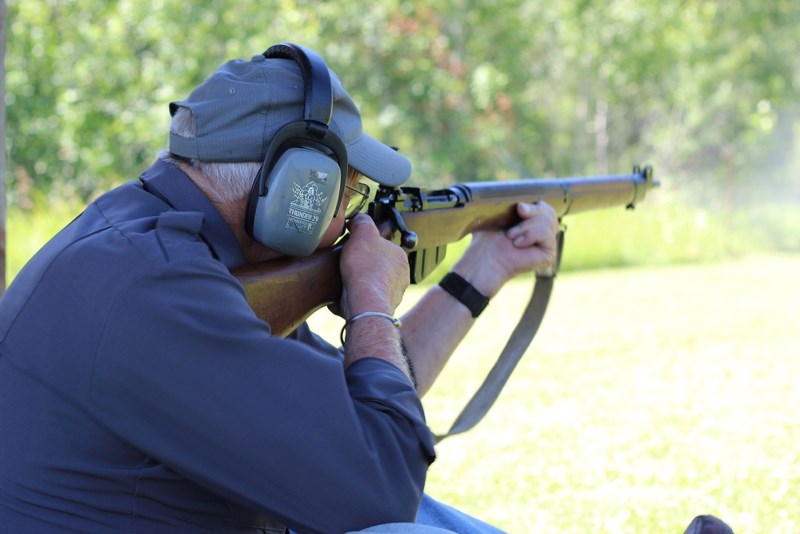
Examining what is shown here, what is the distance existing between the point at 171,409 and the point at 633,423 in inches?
189

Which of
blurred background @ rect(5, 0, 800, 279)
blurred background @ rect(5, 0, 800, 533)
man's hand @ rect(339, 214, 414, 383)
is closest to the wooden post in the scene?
man's hand @ rect(339, 214, 414, 383)

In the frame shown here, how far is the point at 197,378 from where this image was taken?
6.02 feet

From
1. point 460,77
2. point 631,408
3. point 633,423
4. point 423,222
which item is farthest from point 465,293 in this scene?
point 460,77

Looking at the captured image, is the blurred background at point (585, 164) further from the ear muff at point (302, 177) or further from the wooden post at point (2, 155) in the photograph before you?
the ear muff at point (302, 177)

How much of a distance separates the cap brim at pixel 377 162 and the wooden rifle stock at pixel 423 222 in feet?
0.68

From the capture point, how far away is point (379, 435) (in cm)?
197

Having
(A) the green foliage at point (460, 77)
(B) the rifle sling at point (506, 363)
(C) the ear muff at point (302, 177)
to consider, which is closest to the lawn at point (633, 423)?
(B) the rifle sling at point (506, 363)

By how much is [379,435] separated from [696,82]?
62.0ft

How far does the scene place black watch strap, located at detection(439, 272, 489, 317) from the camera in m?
3.41

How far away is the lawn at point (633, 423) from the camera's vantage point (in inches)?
181

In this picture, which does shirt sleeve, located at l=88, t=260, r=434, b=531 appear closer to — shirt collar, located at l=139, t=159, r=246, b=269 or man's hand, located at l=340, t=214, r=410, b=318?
shirt collar, located at l=139, t=159, r=246, b=269

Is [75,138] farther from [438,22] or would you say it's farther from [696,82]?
[696,82]

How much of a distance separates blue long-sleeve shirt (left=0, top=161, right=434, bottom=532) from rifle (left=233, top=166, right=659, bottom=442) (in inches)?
13.8

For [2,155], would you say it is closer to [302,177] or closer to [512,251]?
[512,251]
